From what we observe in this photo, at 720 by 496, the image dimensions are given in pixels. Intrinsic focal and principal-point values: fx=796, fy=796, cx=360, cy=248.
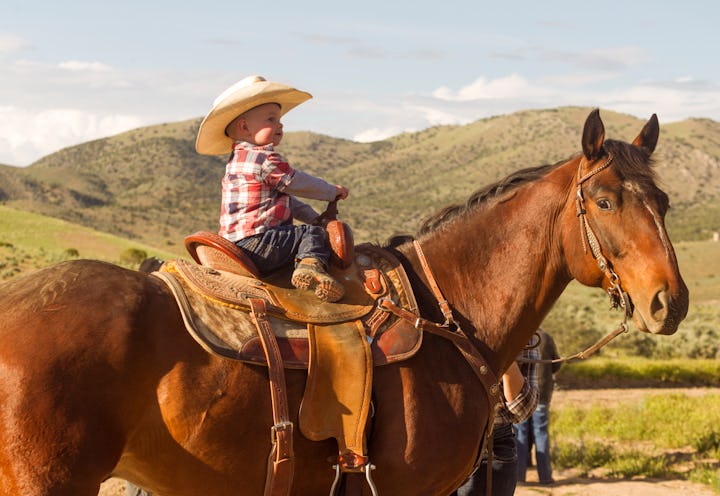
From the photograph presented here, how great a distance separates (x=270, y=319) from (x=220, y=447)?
0.61 metres

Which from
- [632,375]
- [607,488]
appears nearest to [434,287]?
[607,488]

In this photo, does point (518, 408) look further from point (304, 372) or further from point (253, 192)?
point (253, 192)

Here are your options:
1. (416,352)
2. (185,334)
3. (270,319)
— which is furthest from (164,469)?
(416,352)

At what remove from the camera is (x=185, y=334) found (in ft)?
11.1

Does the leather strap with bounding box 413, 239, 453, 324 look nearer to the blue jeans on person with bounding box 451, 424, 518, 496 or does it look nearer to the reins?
the reins

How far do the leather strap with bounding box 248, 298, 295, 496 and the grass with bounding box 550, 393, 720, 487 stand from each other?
7944 millimetres

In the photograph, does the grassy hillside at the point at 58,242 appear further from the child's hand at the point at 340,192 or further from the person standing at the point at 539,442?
the child's hand at the point at 340,192

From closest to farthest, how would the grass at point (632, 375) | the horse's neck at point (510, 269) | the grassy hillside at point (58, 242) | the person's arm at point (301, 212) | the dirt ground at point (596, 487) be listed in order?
the horse's neck at point (510, 269) → the person's arm at point (301, 212) → the dirt ground at point (596, 487) → the grass at point (632, 375) → the grassy hillside at point (58, 242)

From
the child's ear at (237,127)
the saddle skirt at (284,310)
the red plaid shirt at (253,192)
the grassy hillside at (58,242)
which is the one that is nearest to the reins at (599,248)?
the saddle skirt at (284,310)

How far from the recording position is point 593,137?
12.9 feet

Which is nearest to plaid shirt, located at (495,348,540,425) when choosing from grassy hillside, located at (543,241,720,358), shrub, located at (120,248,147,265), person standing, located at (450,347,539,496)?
person standing, located at (450,347,539,496)

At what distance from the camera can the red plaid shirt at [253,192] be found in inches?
157

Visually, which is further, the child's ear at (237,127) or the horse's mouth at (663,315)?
the child's ear at (237,127)

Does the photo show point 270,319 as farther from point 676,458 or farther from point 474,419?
point 676,458
